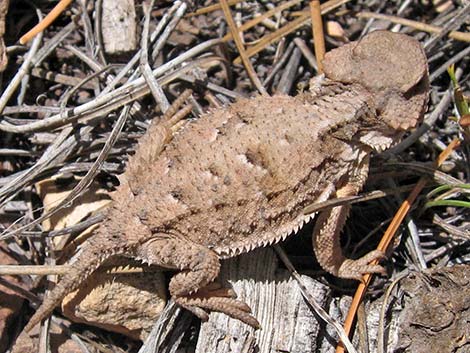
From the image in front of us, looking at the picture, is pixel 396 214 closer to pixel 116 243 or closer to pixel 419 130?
pixel 419 130

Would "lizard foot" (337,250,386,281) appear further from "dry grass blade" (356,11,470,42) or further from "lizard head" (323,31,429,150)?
"dry grass blade" (356,11,470,42)

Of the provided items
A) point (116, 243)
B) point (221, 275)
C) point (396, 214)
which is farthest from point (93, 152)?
point (396, 214)

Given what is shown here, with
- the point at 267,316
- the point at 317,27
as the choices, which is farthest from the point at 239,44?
the point at 267,316

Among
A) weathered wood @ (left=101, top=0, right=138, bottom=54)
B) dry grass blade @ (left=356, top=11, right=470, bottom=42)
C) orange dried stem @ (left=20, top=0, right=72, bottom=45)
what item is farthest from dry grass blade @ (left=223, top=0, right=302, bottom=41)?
orange dried stem @ (left=20, top=0, right=72, bottom=45)

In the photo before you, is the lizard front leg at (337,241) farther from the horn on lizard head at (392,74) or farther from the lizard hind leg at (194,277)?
the lizard hind leg at (194,277)

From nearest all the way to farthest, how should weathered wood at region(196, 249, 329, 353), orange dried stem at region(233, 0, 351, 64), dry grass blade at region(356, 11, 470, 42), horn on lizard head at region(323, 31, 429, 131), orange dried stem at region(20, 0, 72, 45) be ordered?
horn on lizard head at region(323, 31, 429, 131)
weathered wood at region(196, 249, 329, 353)
orange dried stem at region(20, 0, 72, 45)
dry grass blade at region(356, 11, 470, 42)
orange dried stem at region(233, 0, 351, 64)

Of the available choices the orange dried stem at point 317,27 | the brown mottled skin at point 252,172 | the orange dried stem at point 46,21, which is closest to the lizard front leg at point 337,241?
the brown mottled skin at point 252,172
